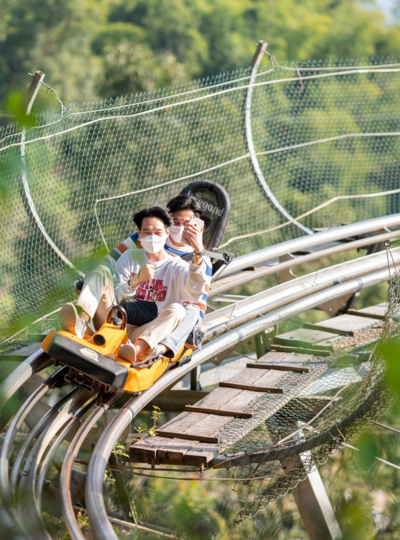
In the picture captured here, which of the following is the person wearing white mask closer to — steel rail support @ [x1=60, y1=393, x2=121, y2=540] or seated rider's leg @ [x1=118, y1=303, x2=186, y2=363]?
seated rider's leg @ [x1=118, y1=303, x2=186, y2=363]

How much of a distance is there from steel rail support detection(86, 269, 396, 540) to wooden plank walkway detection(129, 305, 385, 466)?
0.15 meters

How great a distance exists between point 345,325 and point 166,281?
1.68 metres

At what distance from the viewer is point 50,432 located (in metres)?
3.22

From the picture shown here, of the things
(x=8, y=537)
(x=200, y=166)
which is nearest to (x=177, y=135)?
(x=200, y=166)

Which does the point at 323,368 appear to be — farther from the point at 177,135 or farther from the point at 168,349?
the point at 177,135

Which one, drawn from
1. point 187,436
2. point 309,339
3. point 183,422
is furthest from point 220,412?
point 309,339

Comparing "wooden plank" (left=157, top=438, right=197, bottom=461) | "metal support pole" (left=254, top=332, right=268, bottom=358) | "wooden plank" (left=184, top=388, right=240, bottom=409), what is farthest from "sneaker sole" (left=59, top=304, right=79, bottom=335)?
"metal support pole" (left=254, top=332, right=268, bottom=358)

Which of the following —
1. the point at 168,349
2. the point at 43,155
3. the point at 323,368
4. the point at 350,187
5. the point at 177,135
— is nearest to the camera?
the point at 43,155

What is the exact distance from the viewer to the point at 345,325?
16.8 ft

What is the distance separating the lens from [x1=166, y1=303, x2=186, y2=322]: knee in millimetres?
3547

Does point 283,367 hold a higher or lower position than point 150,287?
lower

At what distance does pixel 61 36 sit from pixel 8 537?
4899cm

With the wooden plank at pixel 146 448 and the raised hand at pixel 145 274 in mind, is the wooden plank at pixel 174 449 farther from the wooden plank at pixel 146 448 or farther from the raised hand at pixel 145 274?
the raised hand at pixel 145 274

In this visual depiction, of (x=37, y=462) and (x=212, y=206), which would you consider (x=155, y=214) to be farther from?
(x=37, y=462)
